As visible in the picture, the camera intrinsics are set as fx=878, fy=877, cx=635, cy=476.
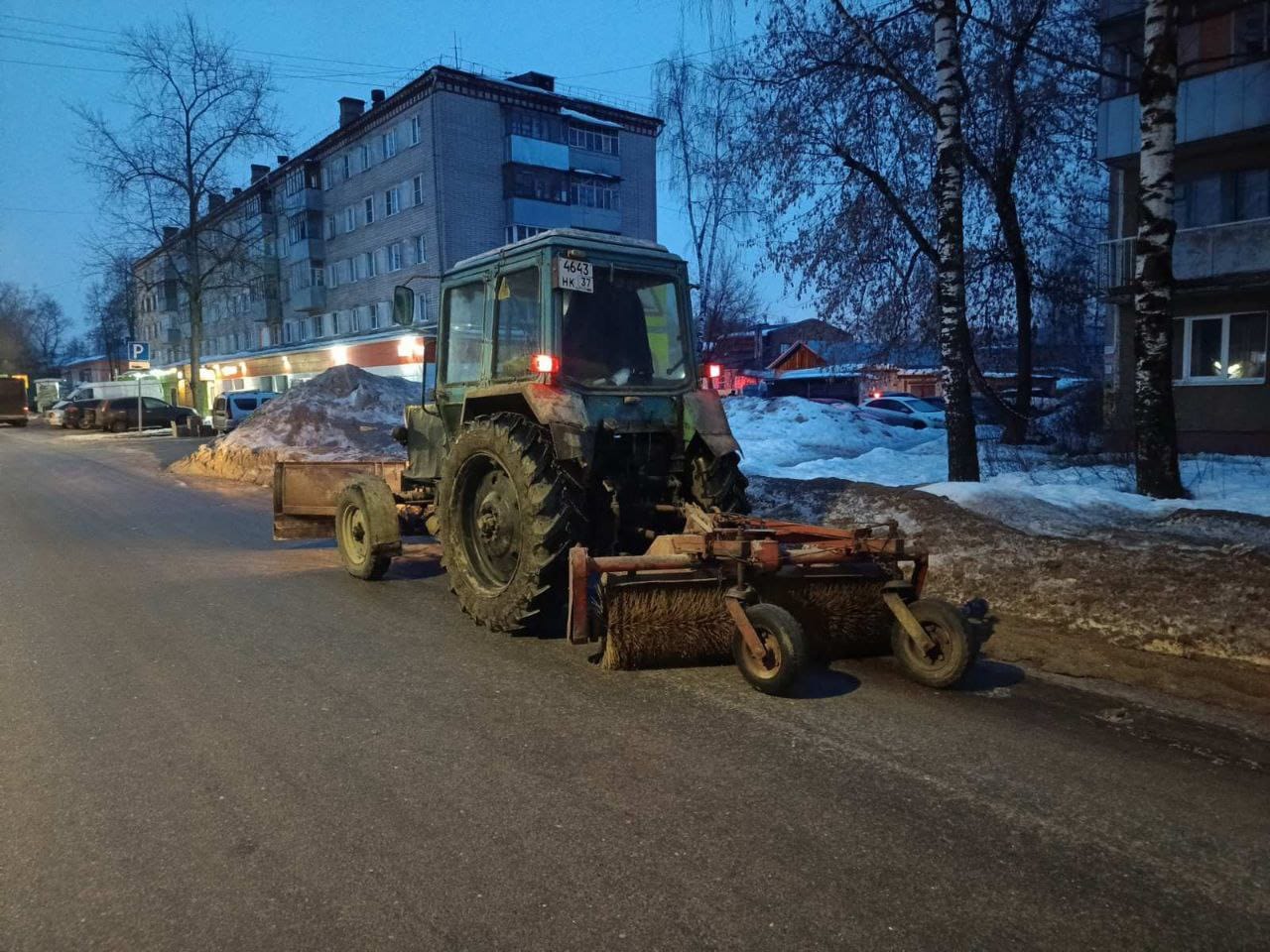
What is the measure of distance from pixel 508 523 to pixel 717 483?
4.97 ft

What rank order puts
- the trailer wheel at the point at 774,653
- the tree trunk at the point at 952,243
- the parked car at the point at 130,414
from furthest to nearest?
the parked car at the point at 130,414
the tree trunk at the point at 952,243
the trailer wheel at the point at 774,653

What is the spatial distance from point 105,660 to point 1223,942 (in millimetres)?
5852

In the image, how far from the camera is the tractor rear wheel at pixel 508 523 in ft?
18.3

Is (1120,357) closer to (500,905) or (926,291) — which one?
(926,291)

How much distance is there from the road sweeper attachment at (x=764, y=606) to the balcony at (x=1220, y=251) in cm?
1552

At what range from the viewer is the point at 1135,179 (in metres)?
19.2

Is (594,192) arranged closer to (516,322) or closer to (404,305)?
(404,305)

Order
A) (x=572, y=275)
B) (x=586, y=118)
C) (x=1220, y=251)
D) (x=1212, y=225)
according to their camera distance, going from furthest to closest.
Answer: (x=586, y=118)
(x=1212, y=225)
(x=1220, y=251)
(x=572, y=275)

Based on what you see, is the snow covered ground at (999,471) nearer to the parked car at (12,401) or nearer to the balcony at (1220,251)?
the balcony at (1220,251)

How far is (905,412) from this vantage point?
28344 mm

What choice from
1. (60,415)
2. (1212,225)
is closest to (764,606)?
(1212,225)

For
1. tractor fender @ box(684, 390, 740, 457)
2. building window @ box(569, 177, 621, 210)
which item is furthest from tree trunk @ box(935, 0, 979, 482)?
building window @ box(569, 177, 621, 210)

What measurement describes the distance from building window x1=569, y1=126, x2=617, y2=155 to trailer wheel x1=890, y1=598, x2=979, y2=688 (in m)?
41.8

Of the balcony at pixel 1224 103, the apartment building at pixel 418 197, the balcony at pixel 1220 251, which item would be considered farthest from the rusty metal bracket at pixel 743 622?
the apartment building at pixel 418 197
